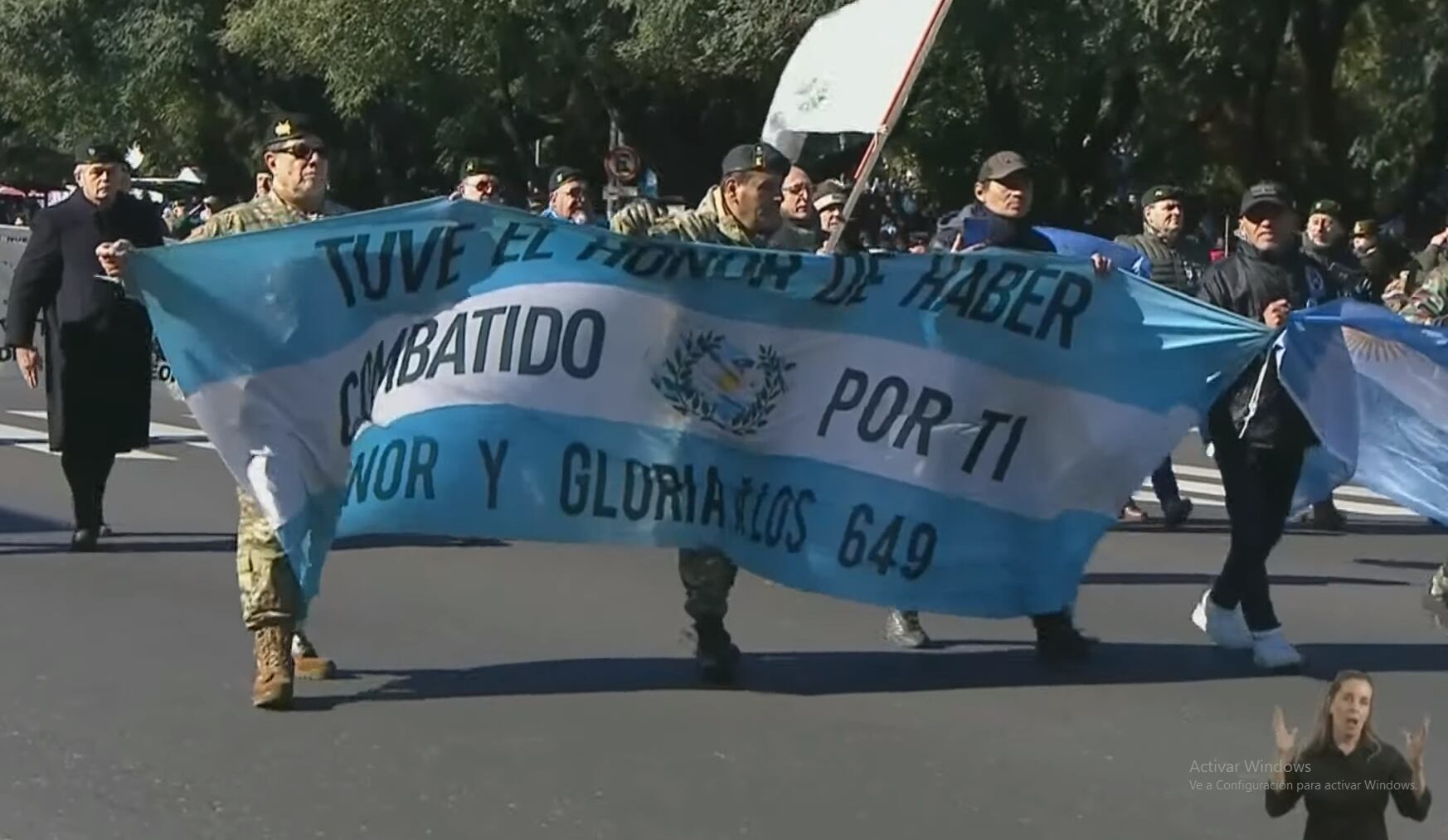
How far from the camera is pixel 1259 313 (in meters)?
8.30

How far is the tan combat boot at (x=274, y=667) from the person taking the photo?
7.32 metres

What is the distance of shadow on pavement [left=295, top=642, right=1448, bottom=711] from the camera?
784 centimetres

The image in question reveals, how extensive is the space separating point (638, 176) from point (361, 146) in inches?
473

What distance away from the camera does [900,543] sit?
26.3ft

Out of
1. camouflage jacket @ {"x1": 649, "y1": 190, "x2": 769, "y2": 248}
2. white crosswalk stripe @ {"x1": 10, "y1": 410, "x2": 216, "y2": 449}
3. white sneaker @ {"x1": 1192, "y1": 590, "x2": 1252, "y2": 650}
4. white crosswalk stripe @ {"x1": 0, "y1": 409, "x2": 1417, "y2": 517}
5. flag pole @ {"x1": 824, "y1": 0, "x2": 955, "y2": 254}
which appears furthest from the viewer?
white crosswalk stripe @ {"x1": 10, "y1": 410, "x2": 216, "y2": 449}

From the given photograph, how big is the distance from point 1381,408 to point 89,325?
5.52m

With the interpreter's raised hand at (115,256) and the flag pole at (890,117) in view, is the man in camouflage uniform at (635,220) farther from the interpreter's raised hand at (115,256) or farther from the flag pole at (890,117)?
the interpreter's raised hand at (115,256)

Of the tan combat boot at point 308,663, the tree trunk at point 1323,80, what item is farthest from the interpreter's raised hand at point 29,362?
the tree trunk at point 1323,80

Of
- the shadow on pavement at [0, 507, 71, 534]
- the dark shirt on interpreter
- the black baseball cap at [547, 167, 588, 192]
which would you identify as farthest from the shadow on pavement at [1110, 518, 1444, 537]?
the dark shirt on interpreter

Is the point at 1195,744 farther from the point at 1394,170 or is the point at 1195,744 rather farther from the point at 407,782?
the point at 1394,170

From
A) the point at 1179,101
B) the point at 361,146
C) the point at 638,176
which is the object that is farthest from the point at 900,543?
Answer: the point at 361,146

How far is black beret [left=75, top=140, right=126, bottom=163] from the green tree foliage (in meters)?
12.8

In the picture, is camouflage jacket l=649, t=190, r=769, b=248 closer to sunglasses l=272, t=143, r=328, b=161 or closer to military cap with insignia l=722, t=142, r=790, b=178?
military cap with insignia l=722, t=142, r=790, b=178

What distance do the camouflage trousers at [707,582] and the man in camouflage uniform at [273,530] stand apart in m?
1.26
